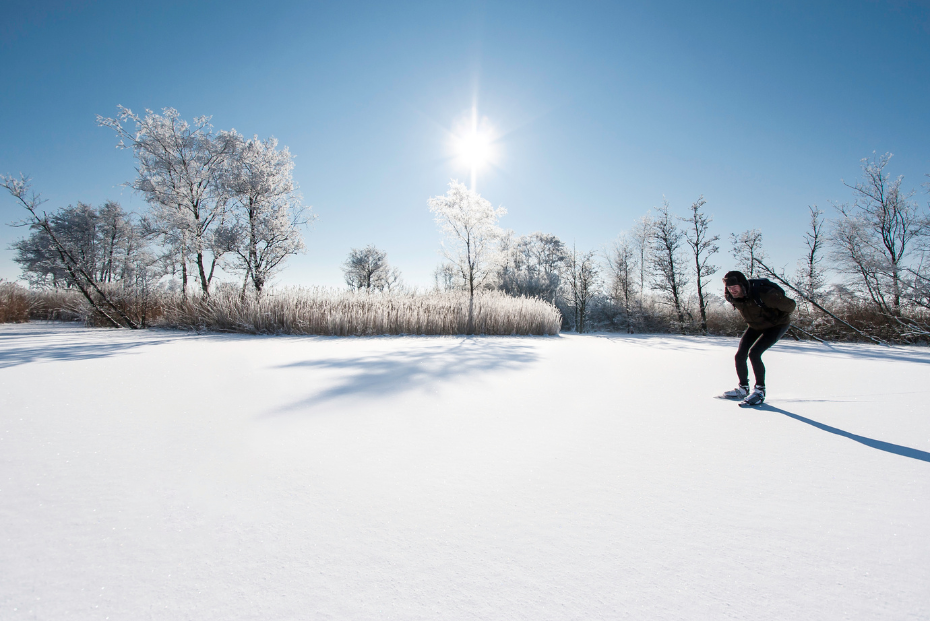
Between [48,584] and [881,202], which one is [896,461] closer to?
[48,584]

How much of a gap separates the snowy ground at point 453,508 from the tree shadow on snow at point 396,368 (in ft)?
0.46

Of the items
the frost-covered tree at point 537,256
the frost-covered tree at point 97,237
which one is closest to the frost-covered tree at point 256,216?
the frost-covered tree at point 97,237

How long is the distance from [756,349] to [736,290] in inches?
16.6

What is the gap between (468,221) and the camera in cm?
1219

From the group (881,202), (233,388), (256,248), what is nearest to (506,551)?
(233,388)

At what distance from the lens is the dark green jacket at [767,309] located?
205 centimetres

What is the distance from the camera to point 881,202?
397 inches

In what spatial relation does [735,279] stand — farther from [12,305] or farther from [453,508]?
[12,305]

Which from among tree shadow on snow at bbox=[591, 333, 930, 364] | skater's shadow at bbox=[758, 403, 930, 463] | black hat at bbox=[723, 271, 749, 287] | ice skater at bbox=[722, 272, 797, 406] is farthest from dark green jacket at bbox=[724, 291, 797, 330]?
tree shadow on snow at bbox=[591, 333, 930, 364]

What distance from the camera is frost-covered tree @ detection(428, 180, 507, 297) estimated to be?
1219 cm

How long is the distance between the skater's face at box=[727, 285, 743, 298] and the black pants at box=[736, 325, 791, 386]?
0.85 ft

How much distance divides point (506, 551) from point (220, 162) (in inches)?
504

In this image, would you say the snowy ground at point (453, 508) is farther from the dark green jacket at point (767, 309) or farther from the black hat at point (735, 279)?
the black hat at point (735, 279)

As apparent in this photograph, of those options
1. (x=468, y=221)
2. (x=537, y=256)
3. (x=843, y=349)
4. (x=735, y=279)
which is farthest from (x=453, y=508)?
(x=537, y=256)
